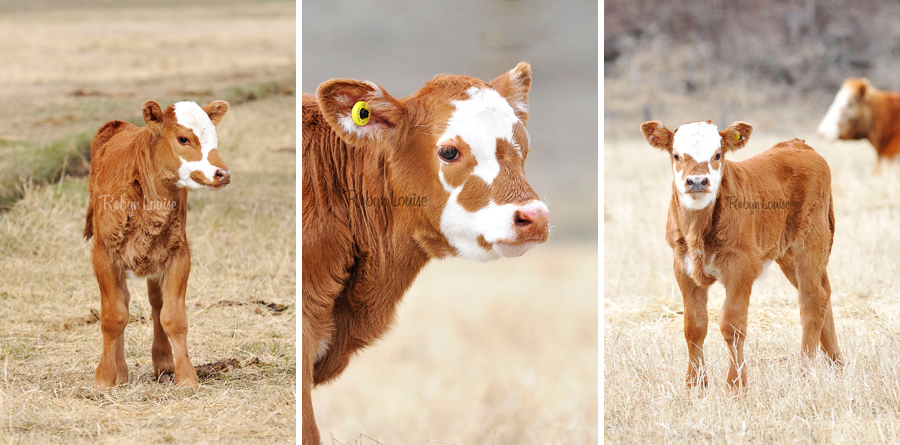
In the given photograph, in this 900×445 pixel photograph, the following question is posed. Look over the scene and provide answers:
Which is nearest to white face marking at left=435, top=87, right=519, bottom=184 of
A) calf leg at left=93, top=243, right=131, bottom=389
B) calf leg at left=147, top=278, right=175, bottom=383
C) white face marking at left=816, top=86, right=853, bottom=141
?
calf leg at left=93, top=243, right=131, bottom=389

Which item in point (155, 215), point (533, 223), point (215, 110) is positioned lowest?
point (155, 215)

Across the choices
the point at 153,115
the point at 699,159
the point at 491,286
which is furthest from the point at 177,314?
the point at 491,286

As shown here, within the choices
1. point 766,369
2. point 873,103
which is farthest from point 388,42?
point 873,103

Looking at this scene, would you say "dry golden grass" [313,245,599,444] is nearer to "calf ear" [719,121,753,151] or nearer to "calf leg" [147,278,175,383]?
"calf leg" [147,278,175,383]

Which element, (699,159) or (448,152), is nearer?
(448,152)

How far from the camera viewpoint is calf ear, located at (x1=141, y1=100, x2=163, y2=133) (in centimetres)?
509

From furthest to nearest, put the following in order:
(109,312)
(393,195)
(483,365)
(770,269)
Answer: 1. (483,365)
2. (770,269)
3. (109,312)
4. (393,195)

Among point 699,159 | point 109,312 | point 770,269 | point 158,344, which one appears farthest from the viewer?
point 770,269

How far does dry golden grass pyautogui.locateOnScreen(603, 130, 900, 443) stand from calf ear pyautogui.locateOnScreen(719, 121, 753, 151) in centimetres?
122

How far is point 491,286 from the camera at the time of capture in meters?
12.1

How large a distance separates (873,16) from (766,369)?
18944 mm

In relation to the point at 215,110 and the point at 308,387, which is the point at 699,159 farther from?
the point at 215,110

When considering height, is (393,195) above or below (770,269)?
above

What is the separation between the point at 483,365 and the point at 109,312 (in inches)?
163
